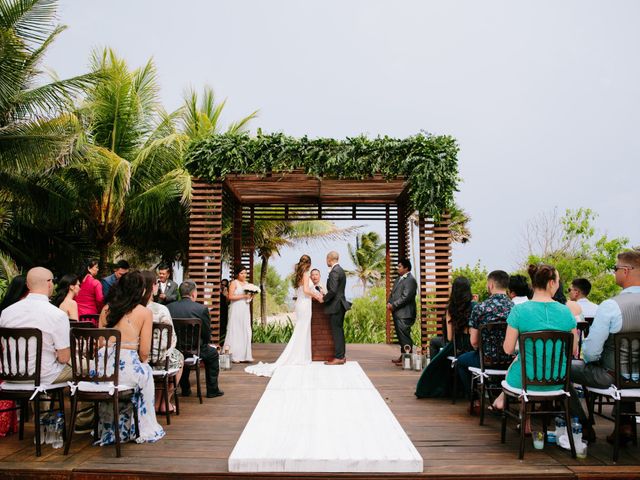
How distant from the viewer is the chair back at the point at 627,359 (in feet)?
14.9

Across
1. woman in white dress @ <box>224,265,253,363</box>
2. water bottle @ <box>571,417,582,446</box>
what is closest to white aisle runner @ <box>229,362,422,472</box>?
water bottle @ <box>571,417,582,446</box>

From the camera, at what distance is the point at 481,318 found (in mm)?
5945

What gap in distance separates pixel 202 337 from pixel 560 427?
14.7 feet

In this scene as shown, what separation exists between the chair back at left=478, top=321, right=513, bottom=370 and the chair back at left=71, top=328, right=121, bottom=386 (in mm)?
3563

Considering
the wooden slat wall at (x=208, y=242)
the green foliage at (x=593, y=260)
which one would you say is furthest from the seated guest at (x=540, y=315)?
the green foliage at (x=593, y=260)

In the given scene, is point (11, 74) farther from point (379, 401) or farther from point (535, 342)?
point (535, 342)

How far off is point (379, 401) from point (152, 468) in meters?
3.15

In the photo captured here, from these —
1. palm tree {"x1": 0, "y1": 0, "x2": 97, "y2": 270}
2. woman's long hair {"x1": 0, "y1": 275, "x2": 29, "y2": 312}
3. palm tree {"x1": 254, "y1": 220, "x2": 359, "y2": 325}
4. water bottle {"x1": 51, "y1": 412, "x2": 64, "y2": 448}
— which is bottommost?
water bottle {"x1": 51, "y1": 412, "x2": 64, "y2": 448}

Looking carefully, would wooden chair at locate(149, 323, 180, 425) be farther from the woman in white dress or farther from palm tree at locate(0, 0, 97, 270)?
palm tree at locate(0, 0, 97, 270)

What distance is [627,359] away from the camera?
4.68 m

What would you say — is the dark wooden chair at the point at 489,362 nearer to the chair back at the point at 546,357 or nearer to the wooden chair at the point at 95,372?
the chair back at the point at 546,357

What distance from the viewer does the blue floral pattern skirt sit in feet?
16.3

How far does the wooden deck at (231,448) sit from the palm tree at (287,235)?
16.9m

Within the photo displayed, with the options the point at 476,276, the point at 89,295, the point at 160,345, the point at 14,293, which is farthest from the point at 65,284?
the point at 476,276
